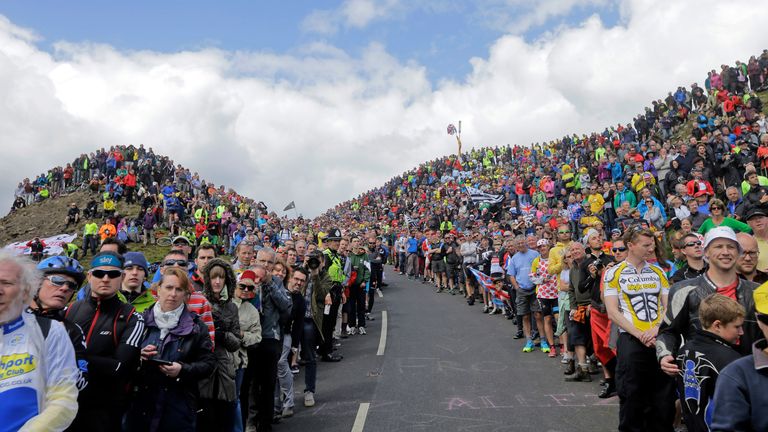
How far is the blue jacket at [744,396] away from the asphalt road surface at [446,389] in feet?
10.5

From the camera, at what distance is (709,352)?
289 cm

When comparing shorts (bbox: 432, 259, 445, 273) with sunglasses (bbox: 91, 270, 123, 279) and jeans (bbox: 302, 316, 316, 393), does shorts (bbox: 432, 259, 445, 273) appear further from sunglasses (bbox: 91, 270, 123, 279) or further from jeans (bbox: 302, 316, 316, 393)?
sunglasses (bbox: 91, 270, 123, 279)

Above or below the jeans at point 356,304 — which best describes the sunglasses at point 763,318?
above

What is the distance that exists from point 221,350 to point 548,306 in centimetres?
611

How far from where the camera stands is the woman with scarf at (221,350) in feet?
13.5

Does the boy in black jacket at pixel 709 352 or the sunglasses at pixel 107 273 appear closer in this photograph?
the boy in black jacket at pixel 709 352

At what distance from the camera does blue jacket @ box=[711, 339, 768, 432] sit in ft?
6.84

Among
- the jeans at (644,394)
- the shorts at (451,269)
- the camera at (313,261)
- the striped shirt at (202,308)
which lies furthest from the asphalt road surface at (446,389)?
the shorts at (451,269)

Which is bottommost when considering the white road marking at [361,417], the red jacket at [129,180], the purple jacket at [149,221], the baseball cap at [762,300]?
the white road marking at [361,417]

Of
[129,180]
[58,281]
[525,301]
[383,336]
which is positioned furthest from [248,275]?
[129,180]

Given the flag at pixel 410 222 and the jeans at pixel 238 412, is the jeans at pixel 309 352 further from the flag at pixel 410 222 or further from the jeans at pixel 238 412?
the flag at pixel 410 222

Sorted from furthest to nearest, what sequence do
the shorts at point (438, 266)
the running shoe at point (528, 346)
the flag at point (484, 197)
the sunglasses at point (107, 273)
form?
1. the flag at point (484, 197)
2. the shorts at point (438, 266)
3. the running shoe at point (528, 346)
4. the sunglasses at point (107, 273)

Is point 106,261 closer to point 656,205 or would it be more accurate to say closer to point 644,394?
point 644,394

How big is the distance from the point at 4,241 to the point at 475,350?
91.1ft
